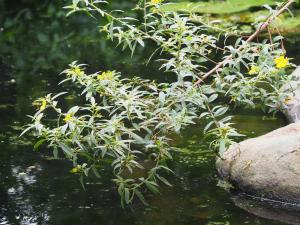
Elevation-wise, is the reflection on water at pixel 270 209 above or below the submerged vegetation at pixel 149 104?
below

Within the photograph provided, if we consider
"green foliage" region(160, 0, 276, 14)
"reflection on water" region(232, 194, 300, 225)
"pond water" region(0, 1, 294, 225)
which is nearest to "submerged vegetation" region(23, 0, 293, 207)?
"pond water" region(0, 1, 294, 225)

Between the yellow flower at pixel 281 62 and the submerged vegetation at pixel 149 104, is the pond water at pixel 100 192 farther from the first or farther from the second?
the yellow flower at pixel 281 62

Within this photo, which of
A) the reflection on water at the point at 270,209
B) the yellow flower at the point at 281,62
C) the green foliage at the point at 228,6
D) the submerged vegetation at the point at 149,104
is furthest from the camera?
the green foliage at the point at 228,6

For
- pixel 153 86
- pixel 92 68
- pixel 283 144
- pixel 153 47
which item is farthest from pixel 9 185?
pixel 153 47

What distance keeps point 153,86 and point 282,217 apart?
108 cm

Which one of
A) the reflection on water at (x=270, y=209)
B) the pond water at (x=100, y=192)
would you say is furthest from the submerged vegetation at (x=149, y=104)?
the reflection on water at (x=270, y=209)

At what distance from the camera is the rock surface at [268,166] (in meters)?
3.91

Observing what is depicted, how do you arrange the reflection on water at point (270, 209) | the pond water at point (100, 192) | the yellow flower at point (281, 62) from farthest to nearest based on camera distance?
the pond water at point (100, 192)
the reflection on water at point (270, 209)
the yellow flower at point (281, 62)

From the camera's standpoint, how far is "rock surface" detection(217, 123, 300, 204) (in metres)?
3.91

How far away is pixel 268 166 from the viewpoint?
4012 mm

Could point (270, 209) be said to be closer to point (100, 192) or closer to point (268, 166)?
point (268, 166)

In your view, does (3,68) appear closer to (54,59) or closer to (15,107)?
(54,59)

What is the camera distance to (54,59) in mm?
8734

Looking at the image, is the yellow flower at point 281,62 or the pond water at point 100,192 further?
the pond water at point 100,192
